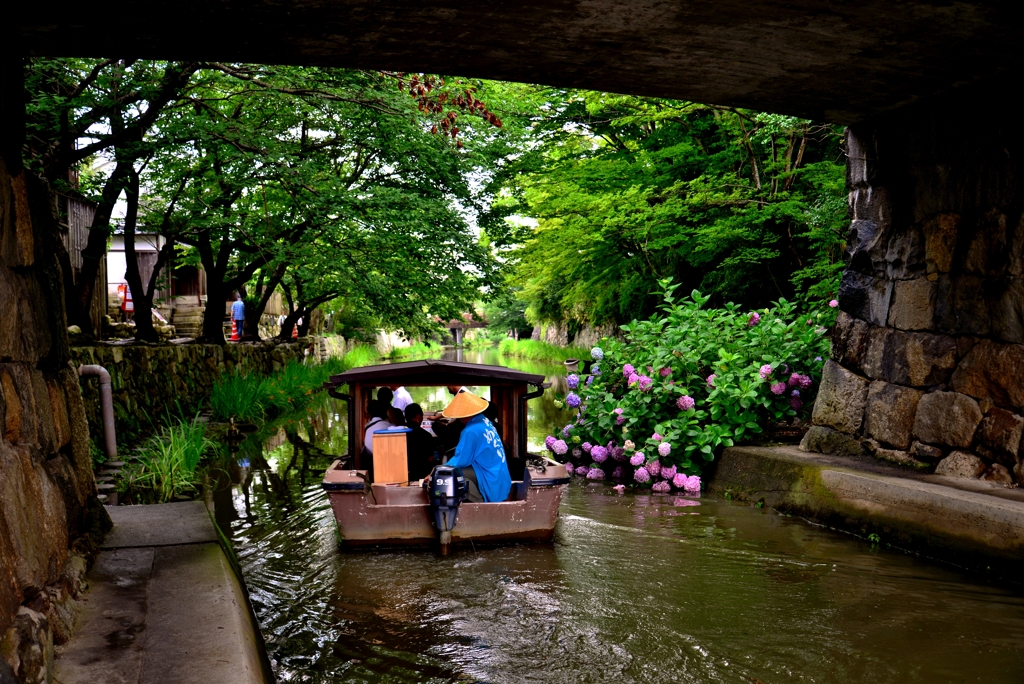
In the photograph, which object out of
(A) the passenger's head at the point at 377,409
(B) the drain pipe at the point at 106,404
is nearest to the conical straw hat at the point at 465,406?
(A) the passenger's head at the point at 377,409

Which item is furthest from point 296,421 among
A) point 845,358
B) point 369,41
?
point 369,41

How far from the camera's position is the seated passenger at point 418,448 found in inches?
348

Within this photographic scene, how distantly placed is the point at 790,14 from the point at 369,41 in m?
2.76

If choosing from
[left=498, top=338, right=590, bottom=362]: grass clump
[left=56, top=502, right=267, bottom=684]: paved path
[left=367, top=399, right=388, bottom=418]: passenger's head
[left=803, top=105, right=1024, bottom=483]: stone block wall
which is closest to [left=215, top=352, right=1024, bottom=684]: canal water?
[left=56, top=502, right=267, bottom=684]: paved path

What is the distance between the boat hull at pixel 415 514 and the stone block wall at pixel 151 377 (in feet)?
10.8

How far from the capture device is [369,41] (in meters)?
5.67

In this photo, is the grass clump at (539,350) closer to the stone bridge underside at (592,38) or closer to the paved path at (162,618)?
the stone bridge underside at (592,38)

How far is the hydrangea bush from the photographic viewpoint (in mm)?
10531

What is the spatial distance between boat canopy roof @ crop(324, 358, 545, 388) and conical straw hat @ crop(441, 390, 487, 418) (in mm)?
570

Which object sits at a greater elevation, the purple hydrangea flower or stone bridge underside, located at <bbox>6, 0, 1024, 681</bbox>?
stone bridge underside, located at <bbox>6, 0, 1024, 681</bbox>

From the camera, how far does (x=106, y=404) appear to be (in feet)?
29.9

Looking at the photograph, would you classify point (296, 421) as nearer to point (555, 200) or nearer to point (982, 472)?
point (555, 200)

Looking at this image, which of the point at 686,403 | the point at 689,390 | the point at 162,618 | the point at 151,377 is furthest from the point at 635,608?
the point at 151,377

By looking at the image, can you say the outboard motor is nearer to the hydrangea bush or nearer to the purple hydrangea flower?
the hydrangea bush
